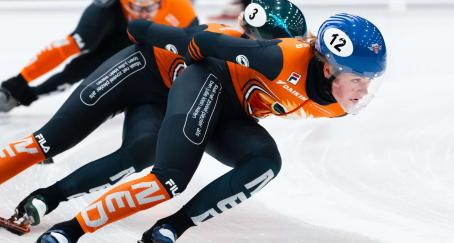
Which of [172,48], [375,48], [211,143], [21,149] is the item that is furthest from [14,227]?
[375,48]

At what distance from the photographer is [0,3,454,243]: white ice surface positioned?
5.25m

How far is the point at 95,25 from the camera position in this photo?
738cm

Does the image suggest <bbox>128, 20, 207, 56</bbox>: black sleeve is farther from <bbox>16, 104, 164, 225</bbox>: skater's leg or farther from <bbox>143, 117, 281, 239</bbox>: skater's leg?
<bbox>143, 117, 281, 239</bbox>: skater's leg

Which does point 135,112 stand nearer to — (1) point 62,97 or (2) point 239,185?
(2) point 239,185

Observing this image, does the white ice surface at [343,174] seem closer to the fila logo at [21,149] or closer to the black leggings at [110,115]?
the black leggings at [110,115]

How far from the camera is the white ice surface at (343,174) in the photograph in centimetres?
525

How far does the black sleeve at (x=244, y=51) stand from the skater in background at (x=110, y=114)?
0.74 ft

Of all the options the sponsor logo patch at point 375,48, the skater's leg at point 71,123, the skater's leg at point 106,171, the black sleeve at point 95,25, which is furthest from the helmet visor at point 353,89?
the black sleeve at point 95,25

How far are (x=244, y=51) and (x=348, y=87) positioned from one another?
57 cm

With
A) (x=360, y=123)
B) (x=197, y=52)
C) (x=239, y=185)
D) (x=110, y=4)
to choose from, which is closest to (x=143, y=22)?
(x=197, y=52)

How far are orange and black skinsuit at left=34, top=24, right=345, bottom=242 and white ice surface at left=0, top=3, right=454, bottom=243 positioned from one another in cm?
52

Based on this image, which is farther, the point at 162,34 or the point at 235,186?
the point at 162,34

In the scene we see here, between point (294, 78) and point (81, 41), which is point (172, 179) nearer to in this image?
point (294, 78)

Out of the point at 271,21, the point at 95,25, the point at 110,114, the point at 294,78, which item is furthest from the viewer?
the point at 95,25
